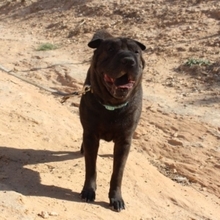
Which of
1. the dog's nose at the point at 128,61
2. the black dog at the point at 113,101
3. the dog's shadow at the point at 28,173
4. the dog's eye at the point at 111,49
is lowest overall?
the dog's shadow at the point at 28,173

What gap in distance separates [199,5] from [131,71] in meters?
8.47

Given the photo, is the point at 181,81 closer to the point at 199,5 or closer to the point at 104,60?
the point at 199,5

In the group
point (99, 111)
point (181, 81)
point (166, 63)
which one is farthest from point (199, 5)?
point (99, 111)

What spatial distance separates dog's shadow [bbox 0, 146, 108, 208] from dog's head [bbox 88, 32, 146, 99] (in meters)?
1.05

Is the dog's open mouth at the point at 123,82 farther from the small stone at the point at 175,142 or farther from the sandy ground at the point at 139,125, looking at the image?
the small stone at the point at 175,142

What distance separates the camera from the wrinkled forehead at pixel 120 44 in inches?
158

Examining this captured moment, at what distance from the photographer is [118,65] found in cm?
379

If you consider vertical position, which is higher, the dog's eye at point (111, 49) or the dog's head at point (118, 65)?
the dog's eye at point (111, 49)

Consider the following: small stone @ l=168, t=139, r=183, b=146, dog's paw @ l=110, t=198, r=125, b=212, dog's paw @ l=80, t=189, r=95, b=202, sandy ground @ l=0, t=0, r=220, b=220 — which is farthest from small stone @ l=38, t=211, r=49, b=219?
small stone @ l=168, t=139, r=183, b=146

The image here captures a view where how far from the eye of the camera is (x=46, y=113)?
247 inches

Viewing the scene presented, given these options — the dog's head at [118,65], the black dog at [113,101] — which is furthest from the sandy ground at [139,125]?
the dog's head at [118,65]

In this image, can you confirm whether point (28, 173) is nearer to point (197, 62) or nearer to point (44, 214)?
point (44, 214)

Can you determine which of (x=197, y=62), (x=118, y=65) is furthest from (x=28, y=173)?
(x=197, y=62)

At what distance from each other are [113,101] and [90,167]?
26.9 inches
